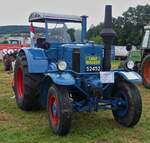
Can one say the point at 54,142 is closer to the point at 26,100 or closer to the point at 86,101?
the point at 86,101

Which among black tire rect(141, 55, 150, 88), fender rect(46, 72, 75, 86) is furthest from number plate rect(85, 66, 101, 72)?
black tire rect(141, 55, 150, 88)

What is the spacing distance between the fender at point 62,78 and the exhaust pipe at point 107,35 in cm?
96

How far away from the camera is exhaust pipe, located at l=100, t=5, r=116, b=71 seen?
7.93m

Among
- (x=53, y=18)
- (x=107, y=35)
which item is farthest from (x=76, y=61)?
(x=53, y=18)

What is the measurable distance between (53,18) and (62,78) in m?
2.58

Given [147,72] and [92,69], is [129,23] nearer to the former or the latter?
[147,72]

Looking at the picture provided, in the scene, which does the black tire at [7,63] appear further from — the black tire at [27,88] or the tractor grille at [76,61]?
the tractor grille at [76,61]

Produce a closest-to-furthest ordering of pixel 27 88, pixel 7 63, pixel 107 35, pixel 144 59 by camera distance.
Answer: pixel 107 35 < pixel 27 88 < pixel 144 59 < pixel 7 63

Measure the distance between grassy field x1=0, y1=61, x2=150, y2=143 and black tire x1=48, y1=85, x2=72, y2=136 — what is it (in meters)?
0.14

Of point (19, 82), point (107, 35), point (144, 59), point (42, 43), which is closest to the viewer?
point (107, 35)

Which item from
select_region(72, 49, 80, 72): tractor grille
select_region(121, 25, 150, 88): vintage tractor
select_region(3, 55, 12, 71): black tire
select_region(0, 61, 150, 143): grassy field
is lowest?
select_region(3, 55, 12, 71): black tire

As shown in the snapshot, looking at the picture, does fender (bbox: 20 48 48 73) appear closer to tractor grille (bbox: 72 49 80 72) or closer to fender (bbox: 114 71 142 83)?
tractor grille (bbox: 72 49 80 72)

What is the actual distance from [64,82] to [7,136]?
1.29 meters

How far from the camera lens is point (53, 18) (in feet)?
31.7
